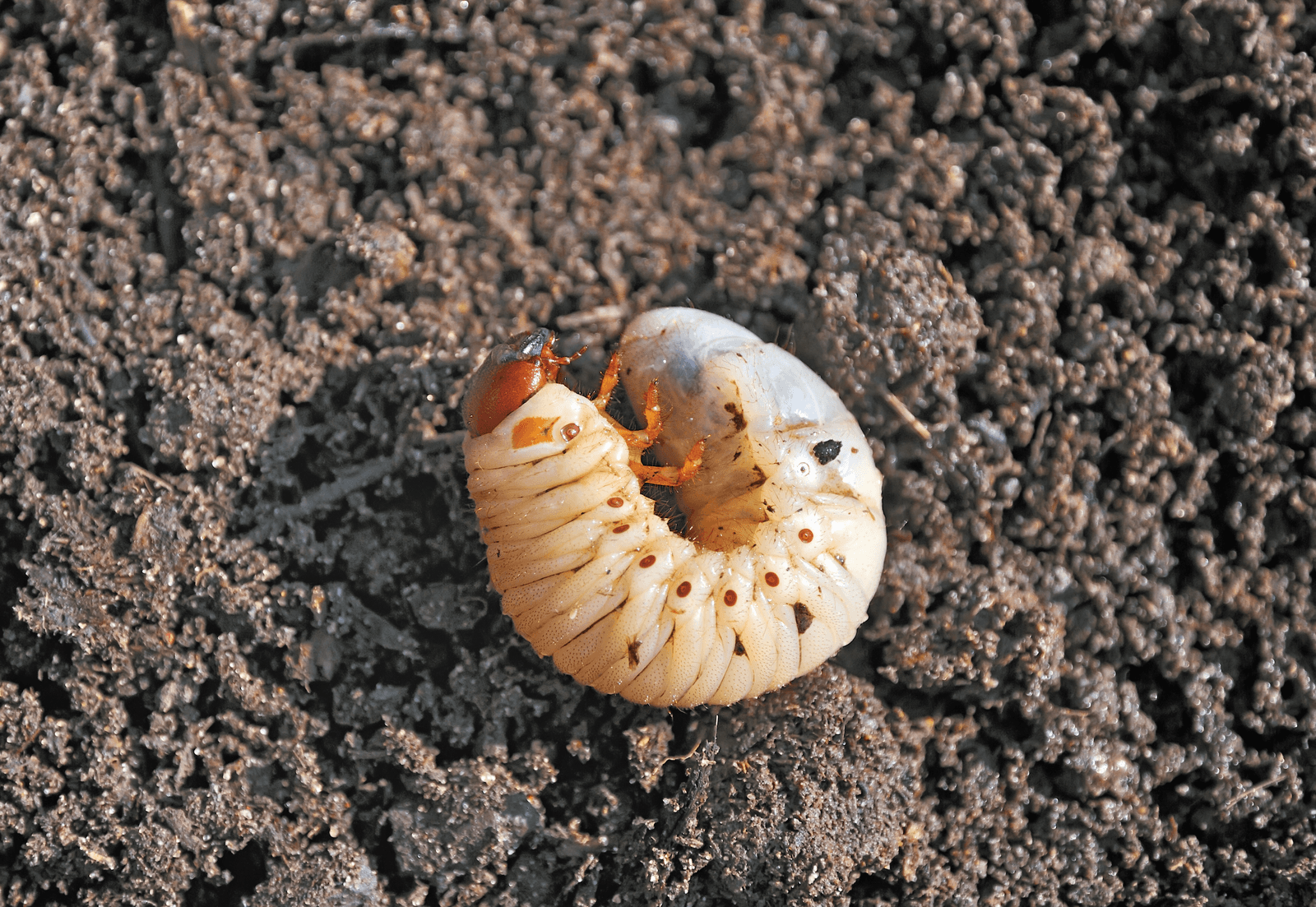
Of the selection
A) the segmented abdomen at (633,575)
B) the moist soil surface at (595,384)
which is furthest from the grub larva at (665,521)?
the moist soil surface at (595,384)

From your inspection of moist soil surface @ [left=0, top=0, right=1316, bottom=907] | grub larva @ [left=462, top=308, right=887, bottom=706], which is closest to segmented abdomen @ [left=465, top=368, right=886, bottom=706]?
grub larva @ [left=462, top=308, right=887, bottom=706]

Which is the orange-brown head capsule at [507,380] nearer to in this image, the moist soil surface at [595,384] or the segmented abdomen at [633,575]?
the segmented abdomen at [633,575]

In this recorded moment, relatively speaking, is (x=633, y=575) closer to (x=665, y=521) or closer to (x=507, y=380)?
(x=665, y=521)

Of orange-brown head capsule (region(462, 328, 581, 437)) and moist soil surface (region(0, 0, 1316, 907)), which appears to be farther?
moist soil surface (region(0, 0, 1316, 907))

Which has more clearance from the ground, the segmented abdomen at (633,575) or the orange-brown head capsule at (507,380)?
the orange-brown head capsule at (507,380)

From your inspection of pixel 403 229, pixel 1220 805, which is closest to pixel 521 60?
pixel 403 229

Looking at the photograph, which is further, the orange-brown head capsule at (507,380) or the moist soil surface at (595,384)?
the moist soil surface at (595,384)

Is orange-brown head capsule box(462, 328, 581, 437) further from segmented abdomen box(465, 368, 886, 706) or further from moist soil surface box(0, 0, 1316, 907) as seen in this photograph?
moist soil surface box(0, 0, 1316, 907)

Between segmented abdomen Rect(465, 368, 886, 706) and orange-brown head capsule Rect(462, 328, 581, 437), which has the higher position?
orange-brown head capsule Rect(462, 328, 581, 437)
